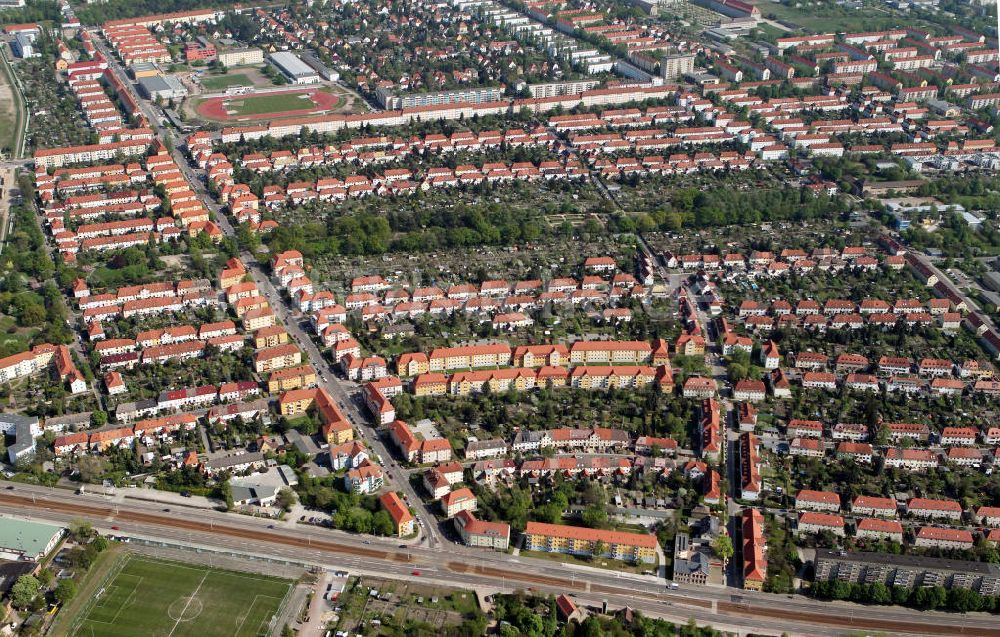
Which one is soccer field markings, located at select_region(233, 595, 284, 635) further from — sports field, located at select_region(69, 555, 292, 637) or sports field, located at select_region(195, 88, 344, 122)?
sports field, located at select_region(195, 88, 344, 122)

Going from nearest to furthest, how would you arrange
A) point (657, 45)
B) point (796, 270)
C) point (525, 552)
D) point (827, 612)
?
point (827, 612), point (525, 552), point (796, 270), point (657, 45)

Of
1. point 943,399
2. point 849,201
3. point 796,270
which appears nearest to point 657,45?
point 849,201

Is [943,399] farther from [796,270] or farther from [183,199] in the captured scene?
[183,199]

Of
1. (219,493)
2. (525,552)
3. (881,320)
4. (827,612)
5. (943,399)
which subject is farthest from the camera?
(881,320)

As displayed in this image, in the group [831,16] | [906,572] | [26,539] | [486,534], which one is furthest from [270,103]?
[906,572]

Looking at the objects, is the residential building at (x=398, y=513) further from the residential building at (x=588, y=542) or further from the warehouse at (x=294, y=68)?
the warehouse at (x=294, y=68)

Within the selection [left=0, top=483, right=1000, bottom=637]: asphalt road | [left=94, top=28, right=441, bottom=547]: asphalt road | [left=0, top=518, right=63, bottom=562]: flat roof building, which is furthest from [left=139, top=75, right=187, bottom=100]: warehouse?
[left=0, top=518, right=63, bottom=562]: flat roof building

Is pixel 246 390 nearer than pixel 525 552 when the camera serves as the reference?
No
